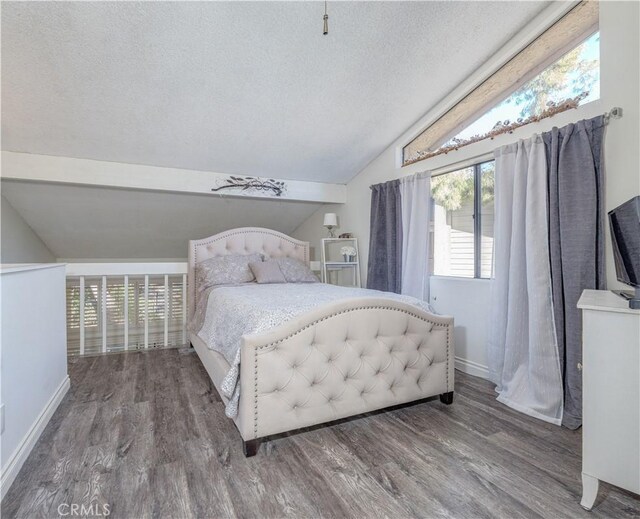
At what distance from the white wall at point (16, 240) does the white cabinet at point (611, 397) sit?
4921mm

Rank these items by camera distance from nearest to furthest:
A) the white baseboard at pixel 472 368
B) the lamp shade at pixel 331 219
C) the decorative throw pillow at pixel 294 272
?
the white baseboard at pixel 472 368 < the decorative throw pillow at pixel 294 272 < the lamp shade at pixel 331 219

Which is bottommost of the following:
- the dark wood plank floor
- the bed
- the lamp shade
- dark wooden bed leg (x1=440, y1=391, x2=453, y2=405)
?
the dark wood plank floor

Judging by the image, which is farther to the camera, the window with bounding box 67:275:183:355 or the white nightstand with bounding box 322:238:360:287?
the window with bounding box 67:275:183:355

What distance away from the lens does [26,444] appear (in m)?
1.67

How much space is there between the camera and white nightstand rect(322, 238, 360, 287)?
14.5 feet

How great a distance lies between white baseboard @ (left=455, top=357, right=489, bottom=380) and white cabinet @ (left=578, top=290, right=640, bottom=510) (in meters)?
1.48

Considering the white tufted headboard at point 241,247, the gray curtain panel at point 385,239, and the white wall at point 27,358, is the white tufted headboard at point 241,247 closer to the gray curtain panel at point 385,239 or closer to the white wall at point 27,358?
the gray curtain panel at point 385,239

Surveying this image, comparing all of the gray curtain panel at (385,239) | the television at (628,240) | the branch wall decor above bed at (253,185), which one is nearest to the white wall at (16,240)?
the branch wall decor above bed at (253,185)

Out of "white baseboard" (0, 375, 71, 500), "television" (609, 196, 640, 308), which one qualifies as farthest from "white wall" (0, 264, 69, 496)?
"television" (609, 196, 640, 308)

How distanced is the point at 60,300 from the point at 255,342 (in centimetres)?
174

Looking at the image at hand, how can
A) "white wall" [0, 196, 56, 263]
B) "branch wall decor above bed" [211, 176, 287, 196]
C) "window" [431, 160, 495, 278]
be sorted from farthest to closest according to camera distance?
1. "branch wall decor above bed" [211, 176, 287, 196]
2. "white wall" [0, 196, 56, 263]
3. "window" [431, 160, 495, 278]

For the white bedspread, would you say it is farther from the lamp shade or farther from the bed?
the lamp shade

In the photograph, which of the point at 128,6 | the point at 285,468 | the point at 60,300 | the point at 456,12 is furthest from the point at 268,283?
the point at 456,12

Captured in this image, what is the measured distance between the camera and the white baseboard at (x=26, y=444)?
143cm
